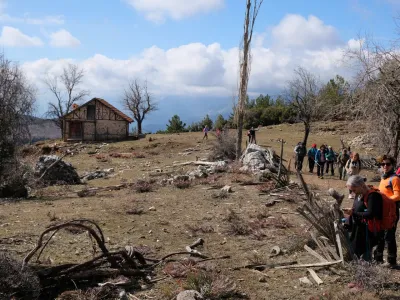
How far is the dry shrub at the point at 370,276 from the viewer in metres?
5.30

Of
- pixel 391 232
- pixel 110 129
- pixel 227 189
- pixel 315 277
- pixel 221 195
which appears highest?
pixel 110 129

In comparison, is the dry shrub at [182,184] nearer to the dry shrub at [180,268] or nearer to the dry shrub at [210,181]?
the dry shrub at [210,181]

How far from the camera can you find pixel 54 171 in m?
18.1

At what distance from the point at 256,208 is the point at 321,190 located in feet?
11.9

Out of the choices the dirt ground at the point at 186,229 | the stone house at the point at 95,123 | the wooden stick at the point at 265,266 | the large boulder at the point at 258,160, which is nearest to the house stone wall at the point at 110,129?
the stone house at the point at 95,123

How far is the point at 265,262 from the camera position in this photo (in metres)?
6.95

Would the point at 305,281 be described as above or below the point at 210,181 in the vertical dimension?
below

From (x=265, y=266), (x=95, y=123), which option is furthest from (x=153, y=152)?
(x=265, y=266)

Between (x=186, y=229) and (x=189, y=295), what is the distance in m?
4.23

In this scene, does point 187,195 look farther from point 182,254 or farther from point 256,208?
point 182,254

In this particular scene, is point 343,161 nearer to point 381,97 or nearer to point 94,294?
point 381,97

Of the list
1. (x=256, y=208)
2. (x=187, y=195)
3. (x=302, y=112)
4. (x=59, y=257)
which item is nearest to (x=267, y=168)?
(x=187, y=195)

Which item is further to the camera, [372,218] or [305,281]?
[305,281]

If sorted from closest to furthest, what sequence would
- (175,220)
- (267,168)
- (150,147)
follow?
(175,220) → (267,168) → (150,147)
